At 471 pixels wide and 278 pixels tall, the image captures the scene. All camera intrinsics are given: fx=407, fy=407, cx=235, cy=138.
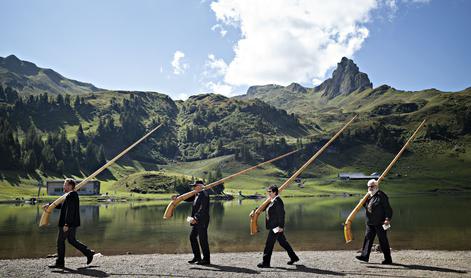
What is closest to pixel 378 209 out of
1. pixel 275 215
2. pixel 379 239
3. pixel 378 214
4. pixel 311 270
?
pixel 378 214

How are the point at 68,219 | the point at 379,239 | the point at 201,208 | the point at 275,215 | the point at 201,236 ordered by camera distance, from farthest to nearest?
the point at 379,239 → the point at 201,208 → the point at 201,236 → the point at 275,215 → the point at 68,219

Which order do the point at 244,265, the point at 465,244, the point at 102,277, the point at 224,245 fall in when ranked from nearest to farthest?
the point at 102,277 → the point at 244,265 → the point at 465,244 → the point at 224,245

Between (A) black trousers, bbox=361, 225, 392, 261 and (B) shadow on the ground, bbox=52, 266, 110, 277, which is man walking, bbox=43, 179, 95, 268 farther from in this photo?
(A) black trousers, bbox=361, 225, 392, 261

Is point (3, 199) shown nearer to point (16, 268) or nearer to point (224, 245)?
point (224, 245)

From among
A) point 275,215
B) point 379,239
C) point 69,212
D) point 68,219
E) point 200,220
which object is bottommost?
point 379,239

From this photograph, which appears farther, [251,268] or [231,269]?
[251,268]

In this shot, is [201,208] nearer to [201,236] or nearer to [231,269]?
[201,236]

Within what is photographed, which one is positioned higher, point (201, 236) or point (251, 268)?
point (201, 236)

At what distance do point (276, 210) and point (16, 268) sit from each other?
11.9 m

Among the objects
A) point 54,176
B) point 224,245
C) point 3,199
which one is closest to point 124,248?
point 224,245

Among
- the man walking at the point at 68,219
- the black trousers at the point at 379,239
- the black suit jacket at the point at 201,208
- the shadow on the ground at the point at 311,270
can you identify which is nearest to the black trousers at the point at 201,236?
the black suit jacket at the point at 201,208

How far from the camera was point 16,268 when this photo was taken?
18.2 m

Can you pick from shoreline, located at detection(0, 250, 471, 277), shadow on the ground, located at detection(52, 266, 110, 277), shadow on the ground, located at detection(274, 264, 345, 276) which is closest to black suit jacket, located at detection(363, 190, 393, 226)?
shoreline, located at detection(0, 250, 471, 277)

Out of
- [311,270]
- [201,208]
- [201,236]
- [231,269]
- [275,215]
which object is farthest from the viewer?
[201,208]
